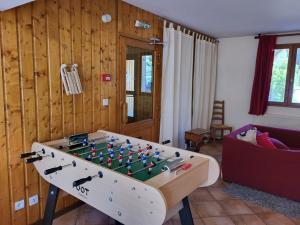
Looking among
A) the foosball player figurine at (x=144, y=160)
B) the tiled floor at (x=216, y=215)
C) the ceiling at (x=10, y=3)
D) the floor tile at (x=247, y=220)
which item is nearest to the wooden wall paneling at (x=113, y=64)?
the tiled floor at (x=216, y=215)

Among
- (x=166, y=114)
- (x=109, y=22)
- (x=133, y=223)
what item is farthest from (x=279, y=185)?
(x=109, y=22)

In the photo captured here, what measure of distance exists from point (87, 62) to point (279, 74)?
4.15 metres

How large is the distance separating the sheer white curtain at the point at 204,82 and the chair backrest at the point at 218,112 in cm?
24

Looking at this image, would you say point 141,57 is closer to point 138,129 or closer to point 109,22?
point 109,22

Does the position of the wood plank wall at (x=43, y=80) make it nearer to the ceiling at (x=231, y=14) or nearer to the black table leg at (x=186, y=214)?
the ceiling at (x=231, y=14)

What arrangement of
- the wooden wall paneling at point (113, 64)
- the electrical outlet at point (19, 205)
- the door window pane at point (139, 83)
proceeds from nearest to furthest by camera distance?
the electrical outlet at point (19, 205)
the wooden wall paneling at point (113, 64)
the door window pane at point (139, 83)

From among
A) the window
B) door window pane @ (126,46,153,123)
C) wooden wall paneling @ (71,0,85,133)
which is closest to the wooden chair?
the window

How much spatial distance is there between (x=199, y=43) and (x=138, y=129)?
7.76 ft

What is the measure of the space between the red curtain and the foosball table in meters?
3.75

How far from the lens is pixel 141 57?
3480 millimetres

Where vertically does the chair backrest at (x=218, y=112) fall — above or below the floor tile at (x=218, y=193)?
above

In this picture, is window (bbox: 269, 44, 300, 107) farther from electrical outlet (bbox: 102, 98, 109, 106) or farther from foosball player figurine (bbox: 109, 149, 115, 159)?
foosball player figurine (bbox: 109, 149, 115, 159)

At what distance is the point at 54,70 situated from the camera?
236 centimetres

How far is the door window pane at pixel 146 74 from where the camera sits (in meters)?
3.58
